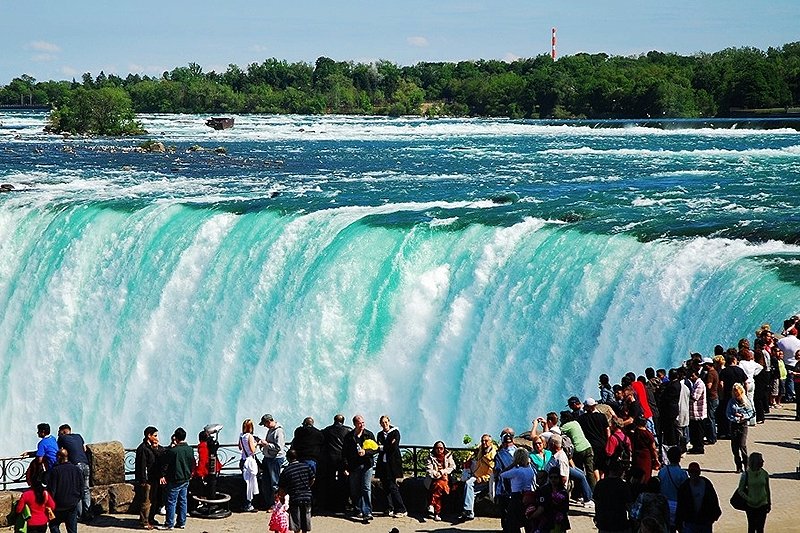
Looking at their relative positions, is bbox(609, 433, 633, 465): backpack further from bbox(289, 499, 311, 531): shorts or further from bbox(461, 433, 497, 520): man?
bbox(289, 499, 311, 531): shorts

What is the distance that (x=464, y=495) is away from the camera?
15.0m

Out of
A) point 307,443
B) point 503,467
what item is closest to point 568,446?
point 503,467

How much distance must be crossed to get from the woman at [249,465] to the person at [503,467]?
2.97m

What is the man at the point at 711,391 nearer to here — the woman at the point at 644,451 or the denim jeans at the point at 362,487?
the woman at the point at 644,451

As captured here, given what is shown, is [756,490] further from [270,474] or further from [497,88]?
[497,88]

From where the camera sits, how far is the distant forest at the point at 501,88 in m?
104

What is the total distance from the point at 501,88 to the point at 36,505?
401 ft

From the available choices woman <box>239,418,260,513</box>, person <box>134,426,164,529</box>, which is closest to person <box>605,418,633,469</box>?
woman <box>239,418,260,513</box>

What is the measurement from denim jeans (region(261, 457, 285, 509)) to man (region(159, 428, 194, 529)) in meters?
0.92

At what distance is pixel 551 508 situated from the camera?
516 inches

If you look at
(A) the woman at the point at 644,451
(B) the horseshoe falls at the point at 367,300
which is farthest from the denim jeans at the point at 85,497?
(B) the horseshoe falls at the point at 367,300

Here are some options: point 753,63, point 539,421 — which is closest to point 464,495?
point 539,421

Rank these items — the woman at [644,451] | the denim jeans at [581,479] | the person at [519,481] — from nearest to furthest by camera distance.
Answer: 1. the person at [519,481]
2. the woman at [644,451]
3. the denim jeans at [581,479]

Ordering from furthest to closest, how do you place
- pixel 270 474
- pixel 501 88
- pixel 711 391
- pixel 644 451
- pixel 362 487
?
1. pixel 501 88
2. pixel 711 391
3. pixel 270 474
4. pixel 362 487
5. pixel 644 451
